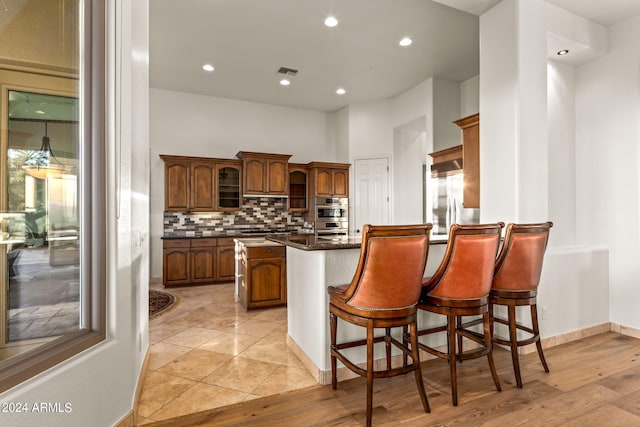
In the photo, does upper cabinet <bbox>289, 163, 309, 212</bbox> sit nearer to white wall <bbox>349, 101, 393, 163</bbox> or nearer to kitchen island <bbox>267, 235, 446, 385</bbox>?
white wall <bbox>349, 101, 393, 163</bbox>

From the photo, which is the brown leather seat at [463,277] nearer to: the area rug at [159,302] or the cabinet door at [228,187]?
the area rug at [159,302]

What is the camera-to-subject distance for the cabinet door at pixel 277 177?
5.96m

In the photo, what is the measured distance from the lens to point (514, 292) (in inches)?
88.5

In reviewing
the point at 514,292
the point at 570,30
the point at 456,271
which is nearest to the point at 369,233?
the point at 456,271

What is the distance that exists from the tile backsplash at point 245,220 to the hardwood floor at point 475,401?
173 inches

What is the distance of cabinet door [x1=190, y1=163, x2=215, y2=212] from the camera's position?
18.0ft

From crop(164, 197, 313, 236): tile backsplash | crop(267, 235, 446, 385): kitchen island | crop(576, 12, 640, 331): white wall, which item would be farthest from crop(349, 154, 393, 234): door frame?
crop(267, 235, 446, 385): kitchen island

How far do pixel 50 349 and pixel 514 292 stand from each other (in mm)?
2729

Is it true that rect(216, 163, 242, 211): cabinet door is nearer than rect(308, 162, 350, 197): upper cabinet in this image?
Yes

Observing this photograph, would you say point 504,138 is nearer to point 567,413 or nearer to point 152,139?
point 567,413

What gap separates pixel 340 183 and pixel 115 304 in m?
5.09

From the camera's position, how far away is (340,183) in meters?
6.33

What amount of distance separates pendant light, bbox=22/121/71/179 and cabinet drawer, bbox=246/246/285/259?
2.43m

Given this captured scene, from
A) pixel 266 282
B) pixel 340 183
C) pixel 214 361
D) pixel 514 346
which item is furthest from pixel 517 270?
pixel 340 183
